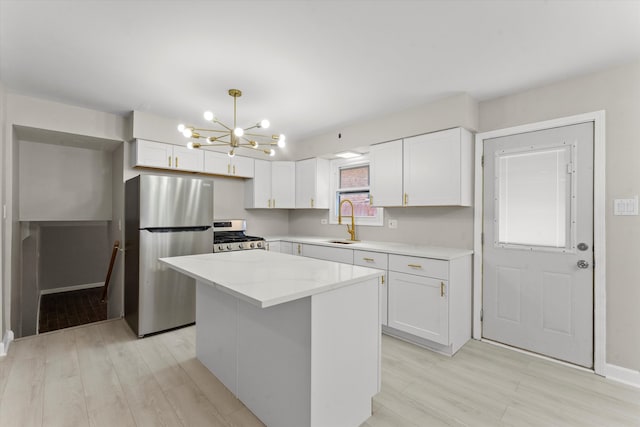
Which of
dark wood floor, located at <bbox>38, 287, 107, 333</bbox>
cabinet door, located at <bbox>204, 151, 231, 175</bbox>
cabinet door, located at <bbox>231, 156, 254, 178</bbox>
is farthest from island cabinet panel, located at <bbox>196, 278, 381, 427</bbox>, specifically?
dark wood floor, located at <bbox>38, 287, 107, 333</bbox>

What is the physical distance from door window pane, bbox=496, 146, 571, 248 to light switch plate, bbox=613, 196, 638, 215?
0.28 meters

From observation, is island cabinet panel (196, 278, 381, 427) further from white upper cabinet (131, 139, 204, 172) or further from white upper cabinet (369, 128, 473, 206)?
white upper cabinet (131, 139, 204, 172)

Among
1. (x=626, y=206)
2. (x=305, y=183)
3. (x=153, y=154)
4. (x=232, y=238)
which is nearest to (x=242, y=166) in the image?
(x=305, y=183)

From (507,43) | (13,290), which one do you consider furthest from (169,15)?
(13,290)

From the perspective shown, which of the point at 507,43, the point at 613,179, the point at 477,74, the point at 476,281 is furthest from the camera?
the point at 476,281

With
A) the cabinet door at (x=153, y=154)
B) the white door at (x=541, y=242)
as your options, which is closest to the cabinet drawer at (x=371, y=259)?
the white door at (x=541, y=242)

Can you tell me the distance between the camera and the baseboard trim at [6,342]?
254cm

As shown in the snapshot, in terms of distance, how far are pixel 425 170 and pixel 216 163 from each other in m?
2.66

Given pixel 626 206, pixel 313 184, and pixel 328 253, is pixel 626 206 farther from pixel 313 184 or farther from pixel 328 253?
pixel 313 184

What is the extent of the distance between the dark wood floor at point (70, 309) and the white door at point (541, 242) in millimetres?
4993

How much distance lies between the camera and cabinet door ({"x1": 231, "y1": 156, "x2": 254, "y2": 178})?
416 centimetres

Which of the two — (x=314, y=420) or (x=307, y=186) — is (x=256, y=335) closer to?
(x=314, y=420)

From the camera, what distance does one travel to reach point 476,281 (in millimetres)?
2963

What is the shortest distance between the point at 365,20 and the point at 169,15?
1.16 meters
